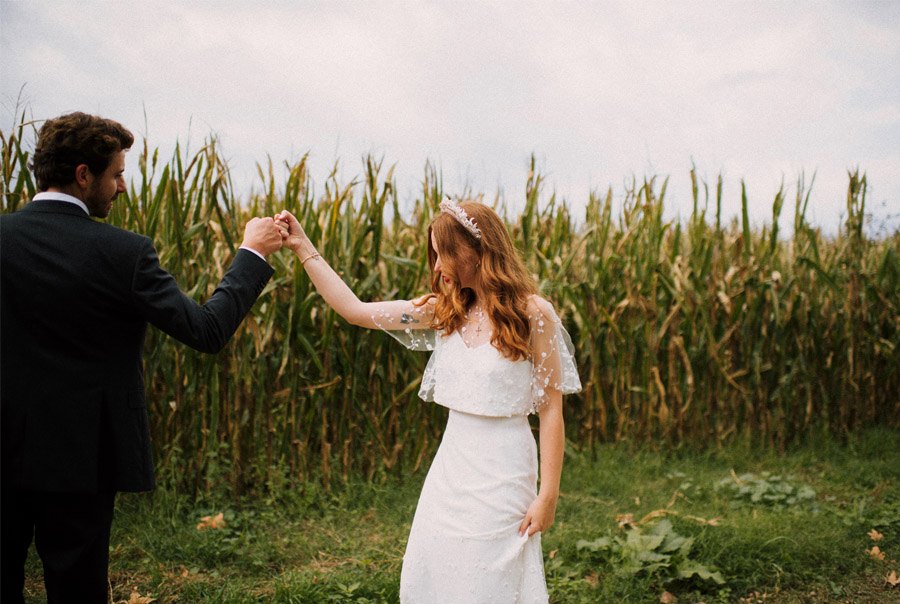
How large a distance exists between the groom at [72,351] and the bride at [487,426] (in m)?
0.81

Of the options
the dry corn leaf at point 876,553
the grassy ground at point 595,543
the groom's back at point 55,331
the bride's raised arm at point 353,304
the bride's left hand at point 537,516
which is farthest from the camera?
the dry corn leaf at point 876,553

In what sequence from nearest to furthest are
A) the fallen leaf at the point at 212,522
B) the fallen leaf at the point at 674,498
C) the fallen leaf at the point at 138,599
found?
1. the fallen leaf at the point at 138,599
2. the fallen leaf at the point at 212,522
3. the fallen leaf at the point at 674,498

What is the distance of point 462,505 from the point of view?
217 centimetres

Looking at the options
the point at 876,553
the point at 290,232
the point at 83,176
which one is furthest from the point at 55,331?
the point at 876,553

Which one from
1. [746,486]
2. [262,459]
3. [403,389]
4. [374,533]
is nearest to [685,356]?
[746,486]

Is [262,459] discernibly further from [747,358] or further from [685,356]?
[747,358]

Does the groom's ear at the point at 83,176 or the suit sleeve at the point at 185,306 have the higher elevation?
the groom's ear at the point at 83,176

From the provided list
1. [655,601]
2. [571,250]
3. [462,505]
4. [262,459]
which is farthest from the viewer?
[571,250]

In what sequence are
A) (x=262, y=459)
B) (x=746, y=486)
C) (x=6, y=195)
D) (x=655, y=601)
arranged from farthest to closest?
1. (x=746, y=486)
2. (x=262, y=459)
3. (x=6, y=195)
4. (x=655, y=601)

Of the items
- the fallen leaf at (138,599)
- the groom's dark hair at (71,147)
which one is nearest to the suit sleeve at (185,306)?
the groom's dark hair at (71,147)

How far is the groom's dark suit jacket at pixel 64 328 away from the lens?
192 cm

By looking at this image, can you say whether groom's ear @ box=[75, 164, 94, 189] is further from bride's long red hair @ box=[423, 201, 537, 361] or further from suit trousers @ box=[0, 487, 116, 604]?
bride's long red hair @ box=[423, 201, 537, 361]

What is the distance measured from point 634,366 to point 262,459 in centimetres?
301

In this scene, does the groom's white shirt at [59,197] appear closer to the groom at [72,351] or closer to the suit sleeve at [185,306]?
the groom at [72,351]
